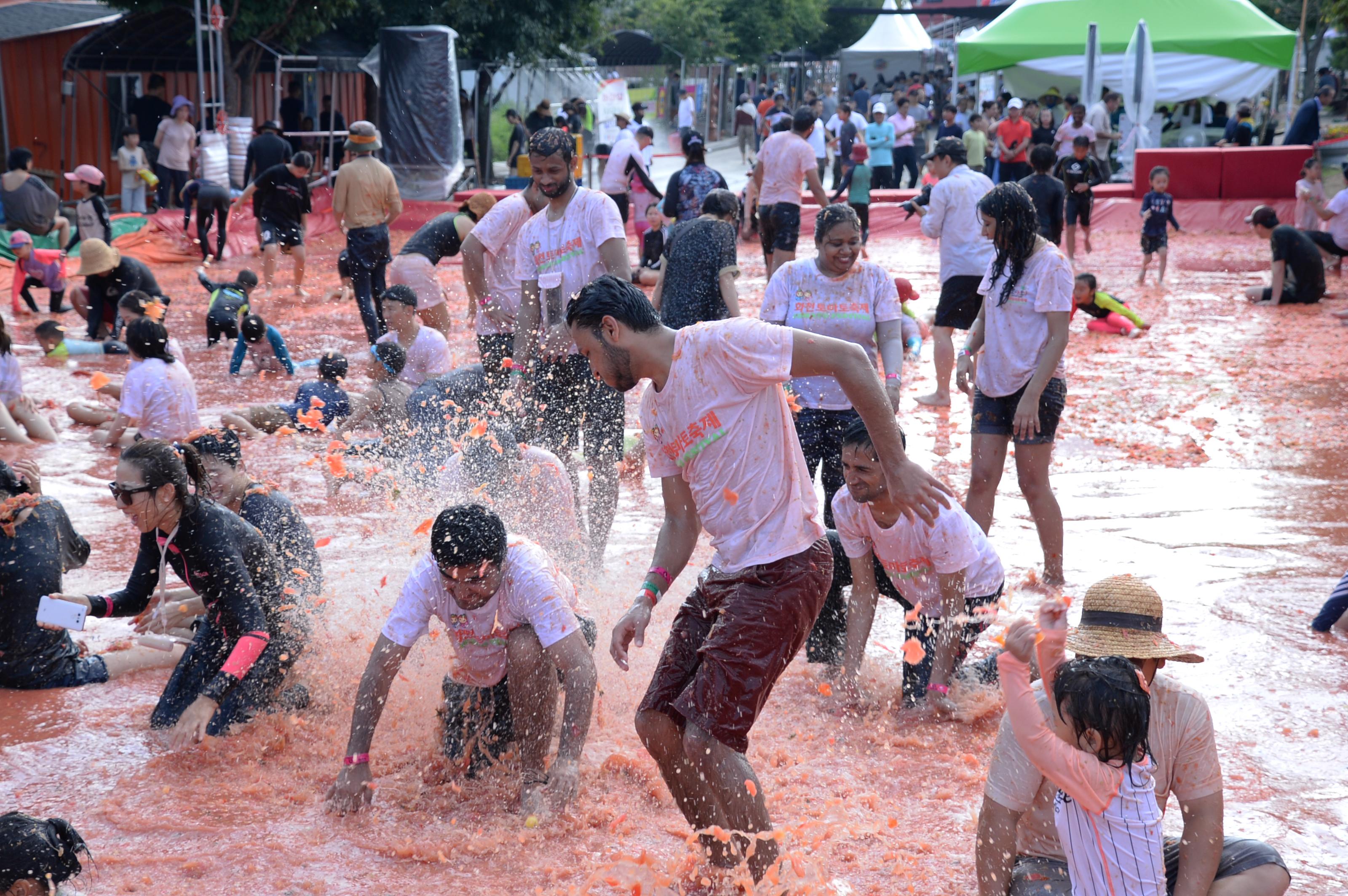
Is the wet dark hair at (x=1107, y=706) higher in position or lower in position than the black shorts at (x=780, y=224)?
lower

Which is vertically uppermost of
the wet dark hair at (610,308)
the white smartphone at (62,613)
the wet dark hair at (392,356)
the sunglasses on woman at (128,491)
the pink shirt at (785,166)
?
the pink shirt at (785,166)

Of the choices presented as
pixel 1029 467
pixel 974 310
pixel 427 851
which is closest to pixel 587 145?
pixel 974 310

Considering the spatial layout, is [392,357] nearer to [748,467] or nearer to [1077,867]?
[748,467]

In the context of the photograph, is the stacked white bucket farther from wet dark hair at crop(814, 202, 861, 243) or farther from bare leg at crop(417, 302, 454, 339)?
wet dark hair at crop(814, 202, 861, 243)

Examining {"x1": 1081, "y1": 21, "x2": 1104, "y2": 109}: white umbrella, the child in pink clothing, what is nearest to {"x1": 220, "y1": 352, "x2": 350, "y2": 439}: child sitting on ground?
the child in pink clothing

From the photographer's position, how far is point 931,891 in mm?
3961

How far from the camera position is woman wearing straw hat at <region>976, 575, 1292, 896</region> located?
10.8 ft

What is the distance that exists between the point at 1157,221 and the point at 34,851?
14820 mm

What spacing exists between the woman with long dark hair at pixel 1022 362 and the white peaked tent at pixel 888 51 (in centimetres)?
3914

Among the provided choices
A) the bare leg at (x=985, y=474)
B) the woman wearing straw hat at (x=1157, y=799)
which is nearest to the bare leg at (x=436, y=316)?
the bare leg at (x=985, y=474)

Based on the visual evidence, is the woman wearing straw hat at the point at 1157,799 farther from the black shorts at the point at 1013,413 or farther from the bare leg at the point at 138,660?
the bare leg at the point at 138,660

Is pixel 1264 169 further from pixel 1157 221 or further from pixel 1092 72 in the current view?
pixel 1157 221

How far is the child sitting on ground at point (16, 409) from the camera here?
9398 mm

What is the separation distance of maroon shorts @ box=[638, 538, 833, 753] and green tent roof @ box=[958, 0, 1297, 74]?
86.5 feet
